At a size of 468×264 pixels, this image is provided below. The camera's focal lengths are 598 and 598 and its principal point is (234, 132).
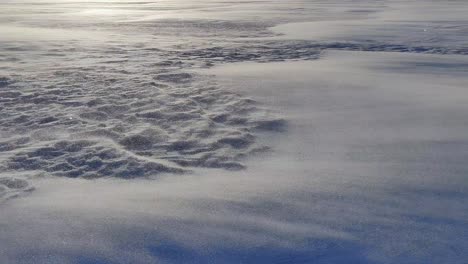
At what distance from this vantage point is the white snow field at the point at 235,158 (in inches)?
74.2

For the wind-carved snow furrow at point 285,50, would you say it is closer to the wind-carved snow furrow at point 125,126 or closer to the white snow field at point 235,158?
the white snow field at point 235,158

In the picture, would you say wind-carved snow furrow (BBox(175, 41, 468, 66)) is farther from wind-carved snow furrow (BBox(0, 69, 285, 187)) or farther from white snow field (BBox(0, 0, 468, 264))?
wind-carved snow furrow (BBox(0, 69, 285, 187))

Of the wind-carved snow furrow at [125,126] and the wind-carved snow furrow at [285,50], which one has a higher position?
the wind-carved snow furrow at [285,50]

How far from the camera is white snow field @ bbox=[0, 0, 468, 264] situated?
1.89m

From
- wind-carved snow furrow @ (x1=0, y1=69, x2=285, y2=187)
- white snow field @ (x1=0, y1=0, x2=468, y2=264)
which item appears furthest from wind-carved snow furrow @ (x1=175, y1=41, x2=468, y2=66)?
wind-carved snow furrow @ (x1=0, y1=69, x2=285, y2=187)

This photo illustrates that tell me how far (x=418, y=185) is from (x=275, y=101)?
1666 millimetres

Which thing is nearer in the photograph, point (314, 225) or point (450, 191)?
point (314, 225)

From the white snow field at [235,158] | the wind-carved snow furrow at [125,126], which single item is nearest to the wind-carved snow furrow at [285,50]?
the white snow field at [235,158]

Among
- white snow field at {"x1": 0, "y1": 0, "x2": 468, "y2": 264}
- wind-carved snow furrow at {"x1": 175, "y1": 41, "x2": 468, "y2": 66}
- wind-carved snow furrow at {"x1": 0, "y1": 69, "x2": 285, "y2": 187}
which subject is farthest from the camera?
wind-carved snow furrow at {"x1": 175, "y1": 41, "x2": 468, "y2": 66}

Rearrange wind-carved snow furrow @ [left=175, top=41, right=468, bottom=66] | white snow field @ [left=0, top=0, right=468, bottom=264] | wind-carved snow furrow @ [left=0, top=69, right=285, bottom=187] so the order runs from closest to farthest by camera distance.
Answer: white snow field @ [left=0, top=0, right=468, bottom=264] → wind-carved snow furrow @ [left=0, top=69, right=285, bottom=187] → wind-carved snow furrow @ [left=175, top=41, right=468, bottom=66]

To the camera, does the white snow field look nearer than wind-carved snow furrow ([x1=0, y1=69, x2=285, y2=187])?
Yes

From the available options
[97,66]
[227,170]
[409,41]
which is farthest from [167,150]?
[409,41]

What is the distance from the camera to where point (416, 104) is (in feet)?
12.0

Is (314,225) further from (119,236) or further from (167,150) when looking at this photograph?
(167,150)
